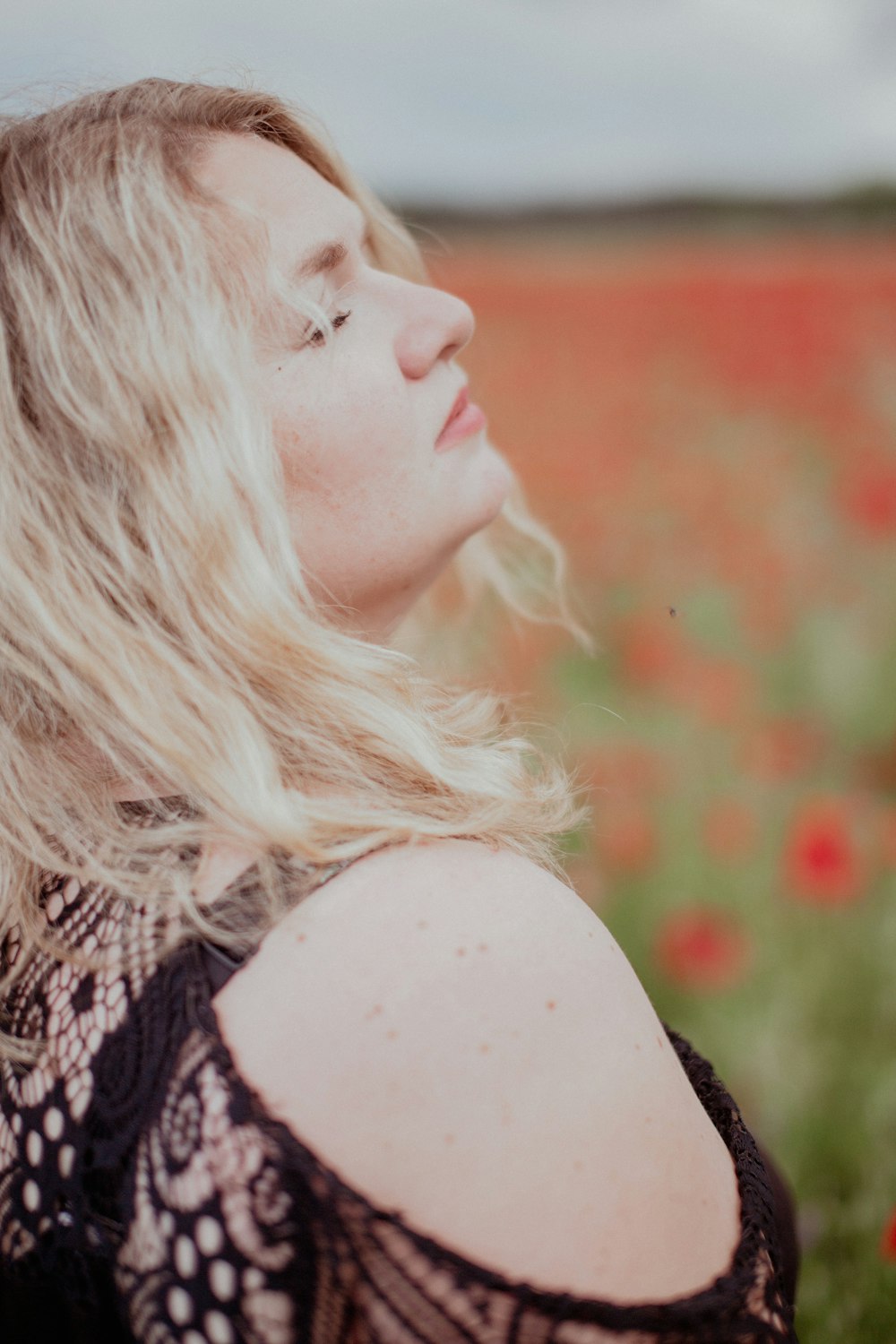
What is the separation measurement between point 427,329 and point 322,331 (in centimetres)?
15

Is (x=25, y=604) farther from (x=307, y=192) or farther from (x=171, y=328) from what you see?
(x=307, y=192)

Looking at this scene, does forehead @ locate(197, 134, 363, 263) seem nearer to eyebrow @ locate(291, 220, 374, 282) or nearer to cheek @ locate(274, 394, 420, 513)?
eyebrow @ locate(291, 220, 374, 282)

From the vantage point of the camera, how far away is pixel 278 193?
126cm

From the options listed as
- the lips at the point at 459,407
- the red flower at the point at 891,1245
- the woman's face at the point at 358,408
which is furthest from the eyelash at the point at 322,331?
the red flower at the point at 891,1245

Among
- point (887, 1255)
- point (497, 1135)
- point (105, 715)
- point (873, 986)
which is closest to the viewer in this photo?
point (497, 1135)

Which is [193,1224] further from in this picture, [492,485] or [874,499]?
[874,499]

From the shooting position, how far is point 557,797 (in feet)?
3.95

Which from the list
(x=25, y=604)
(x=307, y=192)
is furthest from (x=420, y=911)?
(x=307, y=192)

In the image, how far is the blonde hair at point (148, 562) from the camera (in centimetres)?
109

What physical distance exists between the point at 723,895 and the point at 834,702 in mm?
1117

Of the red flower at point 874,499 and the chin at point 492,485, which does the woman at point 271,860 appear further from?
the red flower at point 874,499

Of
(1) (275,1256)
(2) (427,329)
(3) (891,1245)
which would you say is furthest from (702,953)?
(1) (275,1256)

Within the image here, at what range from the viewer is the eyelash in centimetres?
121

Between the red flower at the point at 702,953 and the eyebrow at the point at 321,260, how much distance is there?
4.90 feet
